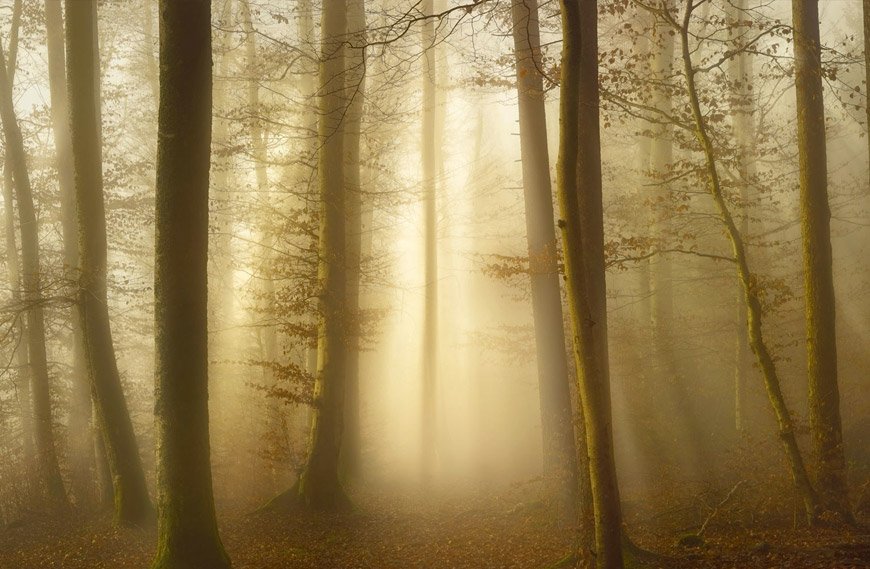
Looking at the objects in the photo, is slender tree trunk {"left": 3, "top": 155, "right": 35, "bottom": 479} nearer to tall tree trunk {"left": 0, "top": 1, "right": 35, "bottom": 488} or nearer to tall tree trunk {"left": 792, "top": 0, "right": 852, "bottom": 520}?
tall tree trunk {"left": 0, "top": 1, "right": 35, "bottom": 488}

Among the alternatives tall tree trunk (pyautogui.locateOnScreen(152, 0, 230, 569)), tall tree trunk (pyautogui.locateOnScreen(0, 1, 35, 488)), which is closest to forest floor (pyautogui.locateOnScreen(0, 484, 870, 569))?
tall tree trunk (pyautogui.locateOnScreen(152, 0, 230, 569))

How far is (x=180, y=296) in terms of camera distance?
23.9 ft

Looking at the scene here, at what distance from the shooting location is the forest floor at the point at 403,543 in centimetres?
834

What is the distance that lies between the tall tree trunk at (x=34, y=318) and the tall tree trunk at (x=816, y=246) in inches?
524

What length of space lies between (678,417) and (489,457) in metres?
5.80

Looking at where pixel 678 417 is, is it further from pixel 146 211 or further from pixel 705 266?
pixel 146 211

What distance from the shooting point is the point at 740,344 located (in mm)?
17594

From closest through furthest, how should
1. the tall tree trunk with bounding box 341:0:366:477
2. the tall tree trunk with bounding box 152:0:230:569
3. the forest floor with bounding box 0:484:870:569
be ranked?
the tall tree trunk with bounding box 152:0:230:569
the forest floor with bounding box 0:484:870:569
the tall tree trunk with bounding box 341:0:366:477

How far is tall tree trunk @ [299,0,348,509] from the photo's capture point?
1190cm

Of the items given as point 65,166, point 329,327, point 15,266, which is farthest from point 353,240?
point 15,266

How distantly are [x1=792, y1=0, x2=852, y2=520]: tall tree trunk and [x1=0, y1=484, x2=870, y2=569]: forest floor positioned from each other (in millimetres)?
1767

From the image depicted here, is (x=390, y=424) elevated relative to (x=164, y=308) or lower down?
lower down

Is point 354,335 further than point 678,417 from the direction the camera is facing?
No

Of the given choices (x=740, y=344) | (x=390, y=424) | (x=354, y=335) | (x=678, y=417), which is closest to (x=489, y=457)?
(x=390, y=424)
